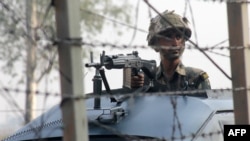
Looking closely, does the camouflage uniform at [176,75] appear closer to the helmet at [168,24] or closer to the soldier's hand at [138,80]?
the helmet at [168,24]

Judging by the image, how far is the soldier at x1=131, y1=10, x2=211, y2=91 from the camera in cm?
422

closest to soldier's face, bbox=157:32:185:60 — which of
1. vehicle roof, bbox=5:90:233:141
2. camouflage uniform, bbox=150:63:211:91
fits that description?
camouflage uniform, bbox=150:63:211:91

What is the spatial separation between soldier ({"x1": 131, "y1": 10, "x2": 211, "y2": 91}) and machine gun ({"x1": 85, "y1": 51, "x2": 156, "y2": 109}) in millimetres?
51

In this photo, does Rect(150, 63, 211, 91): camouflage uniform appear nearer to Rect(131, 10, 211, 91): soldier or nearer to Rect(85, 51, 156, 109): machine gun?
Rect(131, 10, 211, 91): soldier

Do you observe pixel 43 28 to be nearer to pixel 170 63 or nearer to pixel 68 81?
pixel 68 81

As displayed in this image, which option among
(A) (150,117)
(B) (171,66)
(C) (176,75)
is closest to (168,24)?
(C) (176,75)

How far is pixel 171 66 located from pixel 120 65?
100 cm

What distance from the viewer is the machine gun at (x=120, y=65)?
154 inches

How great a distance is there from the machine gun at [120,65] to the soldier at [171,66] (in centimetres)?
5

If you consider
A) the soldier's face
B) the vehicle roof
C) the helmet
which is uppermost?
the helmet

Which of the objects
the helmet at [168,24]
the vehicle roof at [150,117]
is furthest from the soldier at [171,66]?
the vehicle roof at [150,117]

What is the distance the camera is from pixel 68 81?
8.35ft

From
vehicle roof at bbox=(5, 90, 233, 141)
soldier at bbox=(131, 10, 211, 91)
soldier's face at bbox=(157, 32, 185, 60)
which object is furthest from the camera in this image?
soldier at bbox=(131, 10, 211, 91)

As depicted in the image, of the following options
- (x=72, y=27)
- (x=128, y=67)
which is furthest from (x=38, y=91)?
(x=128, y=67)
